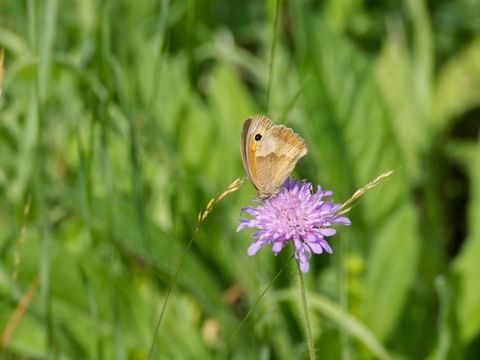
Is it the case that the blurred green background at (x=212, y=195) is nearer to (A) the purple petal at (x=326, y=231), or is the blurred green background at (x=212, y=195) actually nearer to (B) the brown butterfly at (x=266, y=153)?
(B) the brown butterfly at (x=266, y=153)

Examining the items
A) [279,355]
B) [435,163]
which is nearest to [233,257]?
[279,355]

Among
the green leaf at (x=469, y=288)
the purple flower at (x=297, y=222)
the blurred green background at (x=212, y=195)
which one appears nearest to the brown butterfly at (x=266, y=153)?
the purple flower at (x=297, y=222)

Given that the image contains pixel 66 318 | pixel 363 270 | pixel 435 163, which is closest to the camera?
pixel 66 318

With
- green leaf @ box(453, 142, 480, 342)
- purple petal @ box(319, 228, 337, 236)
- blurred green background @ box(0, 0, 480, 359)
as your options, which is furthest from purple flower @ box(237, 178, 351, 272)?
green leaf @ box(453, 142, 480, 342)

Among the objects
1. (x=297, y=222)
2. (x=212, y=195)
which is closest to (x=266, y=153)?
(x=297, y=222)

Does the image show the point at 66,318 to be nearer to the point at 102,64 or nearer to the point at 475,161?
the point at 102,64

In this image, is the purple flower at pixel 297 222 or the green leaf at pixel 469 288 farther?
the green leaf at pixel 469 288

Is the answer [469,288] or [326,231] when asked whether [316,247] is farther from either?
[469,288]
